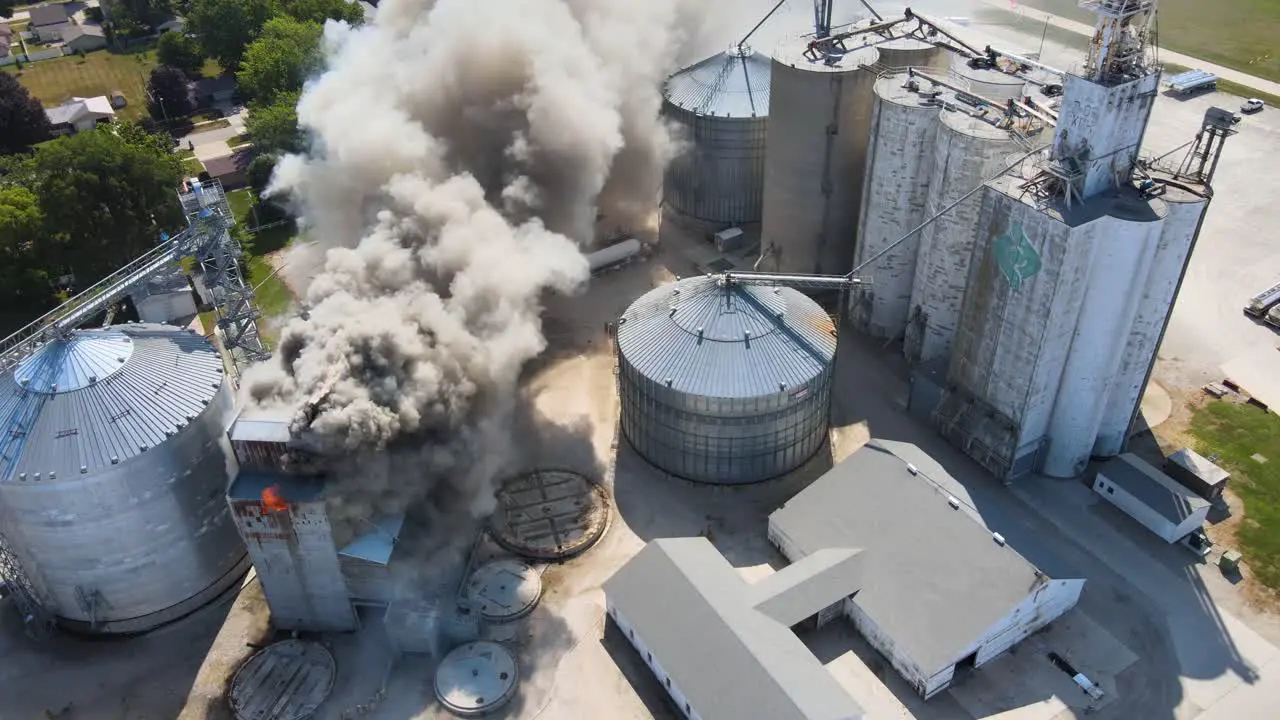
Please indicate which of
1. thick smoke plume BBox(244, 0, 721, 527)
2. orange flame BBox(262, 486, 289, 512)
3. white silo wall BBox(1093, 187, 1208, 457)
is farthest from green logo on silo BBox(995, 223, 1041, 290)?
orange flame BBox(262, 486, 289, 512)

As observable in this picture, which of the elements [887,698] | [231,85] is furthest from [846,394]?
[231,85]

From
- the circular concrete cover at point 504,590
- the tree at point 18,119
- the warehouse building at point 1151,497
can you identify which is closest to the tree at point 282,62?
the tree at point 18,119

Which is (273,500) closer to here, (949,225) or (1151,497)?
(949,225)

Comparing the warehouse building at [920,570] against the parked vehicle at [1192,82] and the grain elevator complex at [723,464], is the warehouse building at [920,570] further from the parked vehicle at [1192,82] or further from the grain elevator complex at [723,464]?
the parked vehicle at [1192,82]

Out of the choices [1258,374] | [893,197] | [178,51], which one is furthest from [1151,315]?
[178,51]

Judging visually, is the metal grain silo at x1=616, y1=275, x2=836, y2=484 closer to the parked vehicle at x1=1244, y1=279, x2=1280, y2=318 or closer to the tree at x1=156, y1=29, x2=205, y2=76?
the parked vehicle at x1=1244, y1=279, x2=1280, y2=318

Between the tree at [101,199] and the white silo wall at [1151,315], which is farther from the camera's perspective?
the tree at [101,199]
